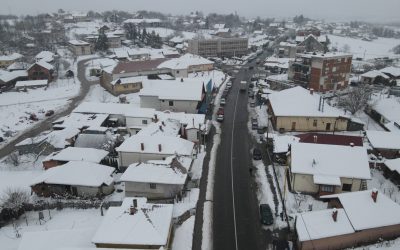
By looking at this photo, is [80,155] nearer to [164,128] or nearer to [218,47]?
[164,128]

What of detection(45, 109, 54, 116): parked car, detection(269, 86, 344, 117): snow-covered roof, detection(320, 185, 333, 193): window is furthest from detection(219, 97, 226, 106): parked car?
detection(320, 185, 333, 193): window

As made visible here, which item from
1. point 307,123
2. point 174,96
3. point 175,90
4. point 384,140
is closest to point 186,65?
point 175,90

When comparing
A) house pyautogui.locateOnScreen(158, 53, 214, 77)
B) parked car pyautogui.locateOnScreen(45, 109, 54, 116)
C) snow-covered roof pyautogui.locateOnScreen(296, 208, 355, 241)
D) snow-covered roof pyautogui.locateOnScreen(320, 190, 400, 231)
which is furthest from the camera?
house pyautogui.locateOnScreen(158, 53, 214, 77)

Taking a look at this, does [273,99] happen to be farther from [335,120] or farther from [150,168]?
[150,168]

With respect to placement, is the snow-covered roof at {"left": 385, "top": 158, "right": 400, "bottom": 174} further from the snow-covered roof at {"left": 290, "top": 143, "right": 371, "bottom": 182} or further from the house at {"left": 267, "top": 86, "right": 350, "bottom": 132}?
the house at {"left": 267, "top": 86, "right": 350, "bottom": 132}

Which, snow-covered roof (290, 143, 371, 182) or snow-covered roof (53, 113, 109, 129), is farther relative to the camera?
snow-covered roof (53, 113, 109, 129)
